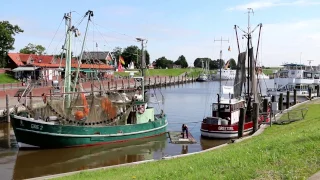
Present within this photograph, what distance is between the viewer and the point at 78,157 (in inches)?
1100

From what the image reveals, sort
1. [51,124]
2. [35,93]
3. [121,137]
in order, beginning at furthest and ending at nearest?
[35,93] → [121,137] → [51,124]

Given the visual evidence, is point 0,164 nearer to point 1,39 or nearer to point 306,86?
point 306,86

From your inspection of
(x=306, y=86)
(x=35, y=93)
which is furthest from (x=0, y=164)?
(x=306, y=86)

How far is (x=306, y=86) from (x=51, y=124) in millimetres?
50775

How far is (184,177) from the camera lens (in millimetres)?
10656

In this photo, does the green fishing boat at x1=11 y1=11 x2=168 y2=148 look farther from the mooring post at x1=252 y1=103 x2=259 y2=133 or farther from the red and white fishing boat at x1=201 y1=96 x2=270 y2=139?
the mooring post at x1=252 y1=103 x2=259 y2=133

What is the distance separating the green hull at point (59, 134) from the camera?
95.1 ft

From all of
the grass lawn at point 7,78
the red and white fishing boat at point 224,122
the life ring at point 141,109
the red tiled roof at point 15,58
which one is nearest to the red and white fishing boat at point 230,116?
the red and white fishing boat at point 224,122

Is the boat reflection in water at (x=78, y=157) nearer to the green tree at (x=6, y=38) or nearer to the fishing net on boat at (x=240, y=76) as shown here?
the fishing net on boat at (x=240, y=76)

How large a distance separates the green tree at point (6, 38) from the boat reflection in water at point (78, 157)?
62.8 metres

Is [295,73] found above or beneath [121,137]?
above

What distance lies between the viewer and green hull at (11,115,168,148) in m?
29.0

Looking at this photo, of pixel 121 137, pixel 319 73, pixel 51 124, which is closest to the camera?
pixel 51 124

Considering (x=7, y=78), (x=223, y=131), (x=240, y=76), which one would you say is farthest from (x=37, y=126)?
(x=7, y=78)
